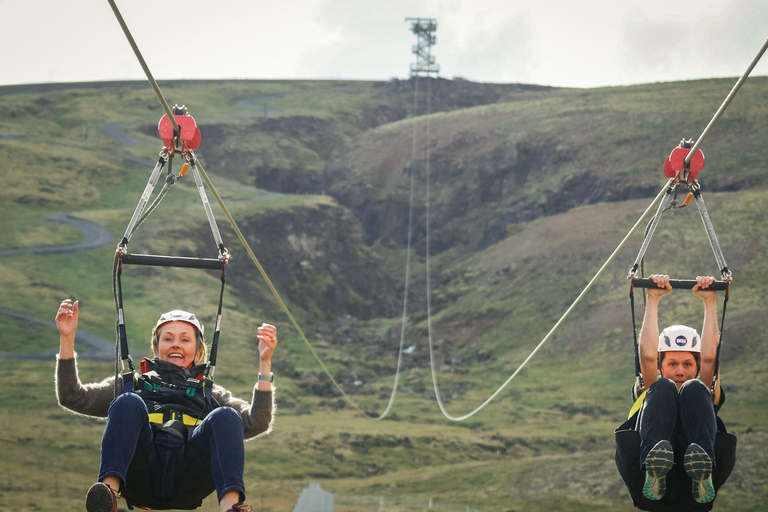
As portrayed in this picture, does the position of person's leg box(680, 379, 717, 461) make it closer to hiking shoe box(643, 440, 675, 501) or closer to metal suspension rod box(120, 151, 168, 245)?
hiking shoe box(643, 440, 675, 501)

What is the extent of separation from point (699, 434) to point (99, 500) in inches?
185

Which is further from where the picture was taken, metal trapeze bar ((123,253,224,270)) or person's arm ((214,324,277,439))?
metal trapeze bar ((123,253,224,270))

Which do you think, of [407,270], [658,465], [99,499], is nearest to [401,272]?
[407,270]

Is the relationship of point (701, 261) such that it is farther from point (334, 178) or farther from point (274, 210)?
point (334, 178)

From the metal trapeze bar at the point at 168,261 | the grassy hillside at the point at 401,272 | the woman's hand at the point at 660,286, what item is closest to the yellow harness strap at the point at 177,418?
the metal trapeze bar at the point at 168,261

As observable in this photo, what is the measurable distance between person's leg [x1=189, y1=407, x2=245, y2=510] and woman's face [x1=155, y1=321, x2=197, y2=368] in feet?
3.15

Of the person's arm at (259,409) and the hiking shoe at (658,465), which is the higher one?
the person's arm at (259,409)

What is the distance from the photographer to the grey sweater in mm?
8219

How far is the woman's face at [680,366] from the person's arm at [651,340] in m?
0.13

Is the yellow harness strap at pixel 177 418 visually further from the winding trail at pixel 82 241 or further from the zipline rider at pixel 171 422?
the winding trail at pixel 82 241

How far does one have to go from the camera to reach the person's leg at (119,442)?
7.25 m

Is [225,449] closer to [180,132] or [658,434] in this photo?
[180,132]

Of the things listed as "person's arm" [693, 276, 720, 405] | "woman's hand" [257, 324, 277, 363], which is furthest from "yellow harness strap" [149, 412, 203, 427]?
"person's arm" [693, 276, 720, 405]

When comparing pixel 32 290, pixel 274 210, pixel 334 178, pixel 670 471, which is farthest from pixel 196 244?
pixel 670 471
